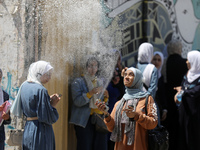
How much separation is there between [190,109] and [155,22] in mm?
2138

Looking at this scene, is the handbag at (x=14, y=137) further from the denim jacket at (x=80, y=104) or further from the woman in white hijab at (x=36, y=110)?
the denim jacket at (x=80, y=104)

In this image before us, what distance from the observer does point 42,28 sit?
551cm

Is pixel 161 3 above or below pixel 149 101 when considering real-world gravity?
above

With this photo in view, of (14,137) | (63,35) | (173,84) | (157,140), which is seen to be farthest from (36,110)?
(173,84)

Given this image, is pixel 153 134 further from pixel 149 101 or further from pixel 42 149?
pixel 42 149

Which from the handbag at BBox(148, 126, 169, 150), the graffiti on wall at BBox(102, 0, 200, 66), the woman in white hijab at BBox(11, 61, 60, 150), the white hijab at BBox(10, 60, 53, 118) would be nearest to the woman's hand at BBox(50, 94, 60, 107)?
the woman in white hijab at BBox(11, 61, 60, 150)

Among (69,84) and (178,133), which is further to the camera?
(178,133)

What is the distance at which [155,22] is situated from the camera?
312 inches

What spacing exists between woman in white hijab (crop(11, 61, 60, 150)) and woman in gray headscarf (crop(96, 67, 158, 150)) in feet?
2.09

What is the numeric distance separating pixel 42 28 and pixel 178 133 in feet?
10.2

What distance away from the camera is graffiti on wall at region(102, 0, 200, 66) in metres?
7.17

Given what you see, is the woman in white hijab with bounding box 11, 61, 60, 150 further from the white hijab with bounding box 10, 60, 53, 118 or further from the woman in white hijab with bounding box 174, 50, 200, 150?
the woman in white hijab with bounding box 174, 50, 200, 150

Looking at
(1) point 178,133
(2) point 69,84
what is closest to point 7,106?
(2) point 69,84

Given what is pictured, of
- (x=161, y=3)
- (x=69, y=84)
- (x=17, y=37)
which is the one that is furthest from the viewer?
Result: (x=161, y=3)
